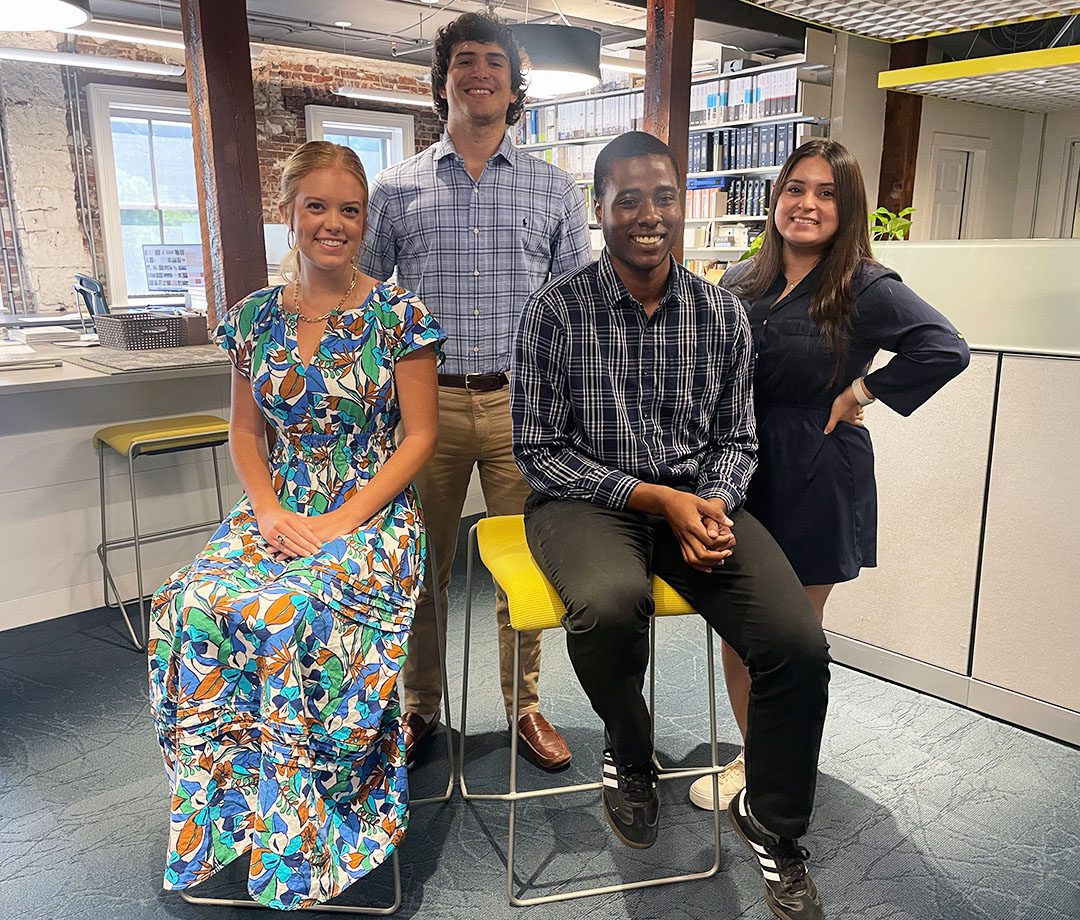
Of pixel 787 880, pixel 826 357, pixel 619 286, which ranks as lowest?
pixel 787 880

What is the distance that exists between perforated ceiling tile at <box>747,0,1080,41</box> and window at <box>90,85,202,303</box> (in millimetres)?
6500

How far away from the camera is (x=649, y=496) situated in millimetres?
1607

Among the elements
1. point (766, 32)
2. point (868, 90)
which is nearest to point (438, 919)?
point (868, 90)

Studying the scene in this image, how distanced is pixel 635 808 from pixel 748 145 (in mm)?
5713

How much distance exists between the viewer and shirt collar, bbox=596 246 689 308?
1.71m

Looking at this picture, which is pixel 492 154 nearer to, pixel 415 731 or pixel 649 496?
pixel 649 496

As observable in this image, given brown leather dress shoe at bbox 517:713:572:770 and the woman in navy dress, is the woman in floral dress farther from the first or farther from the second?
the woman in navy dress

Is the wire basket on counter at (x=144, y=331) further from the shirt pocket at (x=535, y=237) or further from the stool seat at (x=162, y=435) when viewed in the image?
the shirt pocket at (x=535, y=237)

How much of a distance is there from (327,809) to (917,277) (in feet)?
6.79

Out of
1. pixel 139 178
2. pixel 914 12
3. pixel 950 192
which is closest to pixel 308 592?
pixel 914 12

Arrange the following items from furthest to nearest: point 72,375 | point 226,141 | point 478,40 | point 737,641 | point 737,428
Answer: point 72,375, point 226,141, point 478,40, point 737,428, point 737,641

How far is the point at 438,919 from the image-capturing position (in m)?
1.68

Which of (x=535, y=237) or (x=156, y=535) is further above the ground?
(x=535, y=237)

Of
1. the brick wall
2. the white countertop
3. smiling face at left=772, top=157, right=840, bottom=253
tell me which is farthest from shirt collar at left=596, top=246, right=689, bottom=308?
the brick wall
